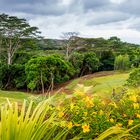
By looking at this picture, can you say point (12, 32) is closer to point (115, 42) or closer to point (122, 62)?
point (122, 62)

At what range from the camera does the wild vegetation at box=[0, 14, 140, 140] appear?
9.60 feet

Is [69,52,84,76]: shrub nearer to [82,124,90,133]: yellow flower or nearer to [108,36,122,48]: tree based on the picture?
[108,36,122,48]: tree

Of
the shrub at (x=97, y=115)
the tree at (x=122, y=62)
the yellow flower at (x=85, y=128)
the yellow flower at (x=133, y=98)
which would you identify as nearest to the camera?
the yellow flower at (x=85, y=128)

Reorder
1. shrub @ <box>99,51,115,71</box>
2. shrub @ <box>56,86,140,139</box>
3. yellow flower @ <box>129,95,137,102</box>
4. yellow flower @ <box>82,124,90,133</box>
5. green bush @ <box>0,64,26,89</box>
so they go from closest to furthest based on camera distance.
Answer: yellow flower @ <box>82,124,90,133</box>
shrub @ <box>56,86,140,139</box>
yellow flower @ <box>129,95,137,102</box>
green bush @ <box>0,64,26,89</box>
shrub @ <box>99,51,115,71</box>

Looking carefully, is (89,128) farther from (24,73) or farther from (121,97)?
(24,73)

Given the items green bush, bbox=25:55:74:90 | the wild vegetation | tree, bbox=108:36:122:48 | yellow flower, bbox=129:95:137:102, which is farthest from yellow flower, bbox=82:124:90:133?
tree, bbox=108:36:122:48

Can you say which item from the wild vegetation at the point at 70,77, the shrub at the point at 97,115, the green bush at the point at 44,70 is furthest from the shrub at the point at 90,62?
the shrub at the point at 97,115

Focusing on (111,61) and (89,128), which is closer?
(89,128)

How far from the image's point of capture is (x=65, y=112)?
3203mm

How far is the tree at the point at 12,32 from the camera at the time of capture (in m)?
36.5

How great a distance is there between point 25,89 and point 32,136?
31.4m

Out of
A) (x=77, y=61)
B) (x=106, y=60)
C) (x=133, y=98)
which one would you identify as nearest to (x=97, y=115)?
(x=133, y=98)

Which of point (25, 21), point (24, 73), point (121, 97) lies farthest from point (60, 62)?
point (121, 97)

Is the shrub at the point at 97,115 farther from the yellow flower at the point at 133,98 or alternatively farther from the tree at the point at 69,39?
the tree at the point at 69,39
